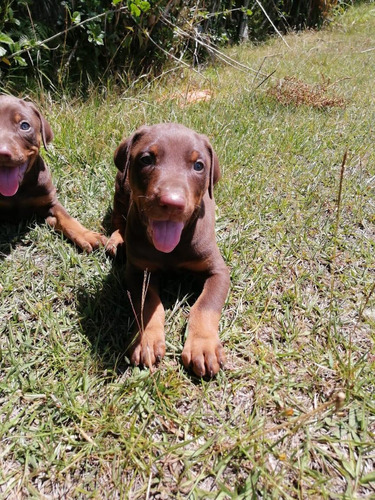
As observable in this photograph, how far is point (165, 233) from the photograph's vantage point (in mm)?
2535

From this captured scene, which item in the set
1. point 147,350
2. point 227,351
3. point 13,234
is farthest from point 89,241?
point 227,351

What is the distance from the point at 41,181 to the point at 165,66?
4.33m

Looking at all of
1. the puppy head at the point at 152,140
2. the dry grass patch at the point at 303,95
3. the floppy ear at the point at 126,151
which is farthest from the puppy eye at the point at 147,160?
the dry grass patch at the point at 303,95

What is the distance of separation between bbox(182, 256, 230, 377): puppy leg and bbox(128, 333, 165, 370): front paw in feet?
0.52

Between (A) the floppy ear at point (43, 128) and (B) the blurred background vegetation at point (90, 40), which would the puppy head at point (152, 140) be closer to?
(A) the floppy ear at point (43, 128)

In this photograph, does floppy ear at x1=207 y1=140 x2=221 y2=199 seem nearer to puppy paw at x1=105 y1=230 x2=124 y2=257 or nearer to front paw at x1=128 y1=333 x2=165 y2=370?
puppy paw at x1=105 y1=230 x2=124 y2=257

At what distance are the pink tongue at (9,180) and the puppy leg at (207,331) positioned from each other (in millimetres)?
1854

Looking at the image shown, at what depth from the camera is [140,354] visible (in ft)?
8.09

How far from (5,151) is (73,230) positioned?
2.82 ft

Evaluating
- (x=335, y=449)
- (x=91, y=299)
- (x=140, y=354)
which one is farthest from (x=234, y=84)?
(x=335, y=449)

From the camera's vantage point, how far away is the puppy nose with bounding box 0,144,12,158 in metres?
3.08

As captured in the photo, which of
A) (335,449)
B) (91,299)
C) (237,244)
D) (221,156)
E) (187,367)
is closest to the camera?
(335,449)

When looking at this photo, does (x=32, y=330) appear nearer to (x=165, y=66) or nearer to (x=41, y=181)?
(x=41, y=181)

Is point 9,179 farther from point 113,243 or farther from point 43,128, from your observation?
point 113,243
